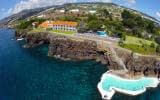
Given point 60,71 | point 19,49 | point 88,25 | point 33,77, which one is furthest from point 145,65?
point 19,49

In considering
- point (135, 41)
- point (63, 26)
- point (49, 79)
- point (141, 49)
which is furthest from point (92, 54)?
point (63, 26)

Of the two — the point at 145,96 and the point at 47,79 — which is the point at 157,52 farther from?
the point at 47,79

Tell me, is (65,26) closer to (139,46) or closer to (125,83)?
(139,46)

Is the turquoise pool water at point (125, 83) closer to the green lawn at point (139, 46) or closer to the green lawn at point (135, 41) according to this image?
the green lawn at point (139, 46)

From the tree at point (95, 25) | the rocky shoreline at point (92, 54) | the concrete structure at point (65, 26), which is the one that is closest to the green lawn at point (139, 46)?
the rocky shoreline at point (92, 54)

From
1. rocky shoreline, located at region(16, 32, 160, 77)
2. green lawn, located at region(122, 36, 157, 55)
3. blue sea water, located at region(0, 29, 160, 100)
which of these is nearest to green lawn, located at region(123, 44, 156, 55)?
green lawn, located at region(122, 36, 157, 55)

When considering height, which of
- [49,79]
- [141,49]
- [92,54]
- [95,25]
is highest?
[95,25]

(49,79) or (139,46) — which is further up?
(139,46)
